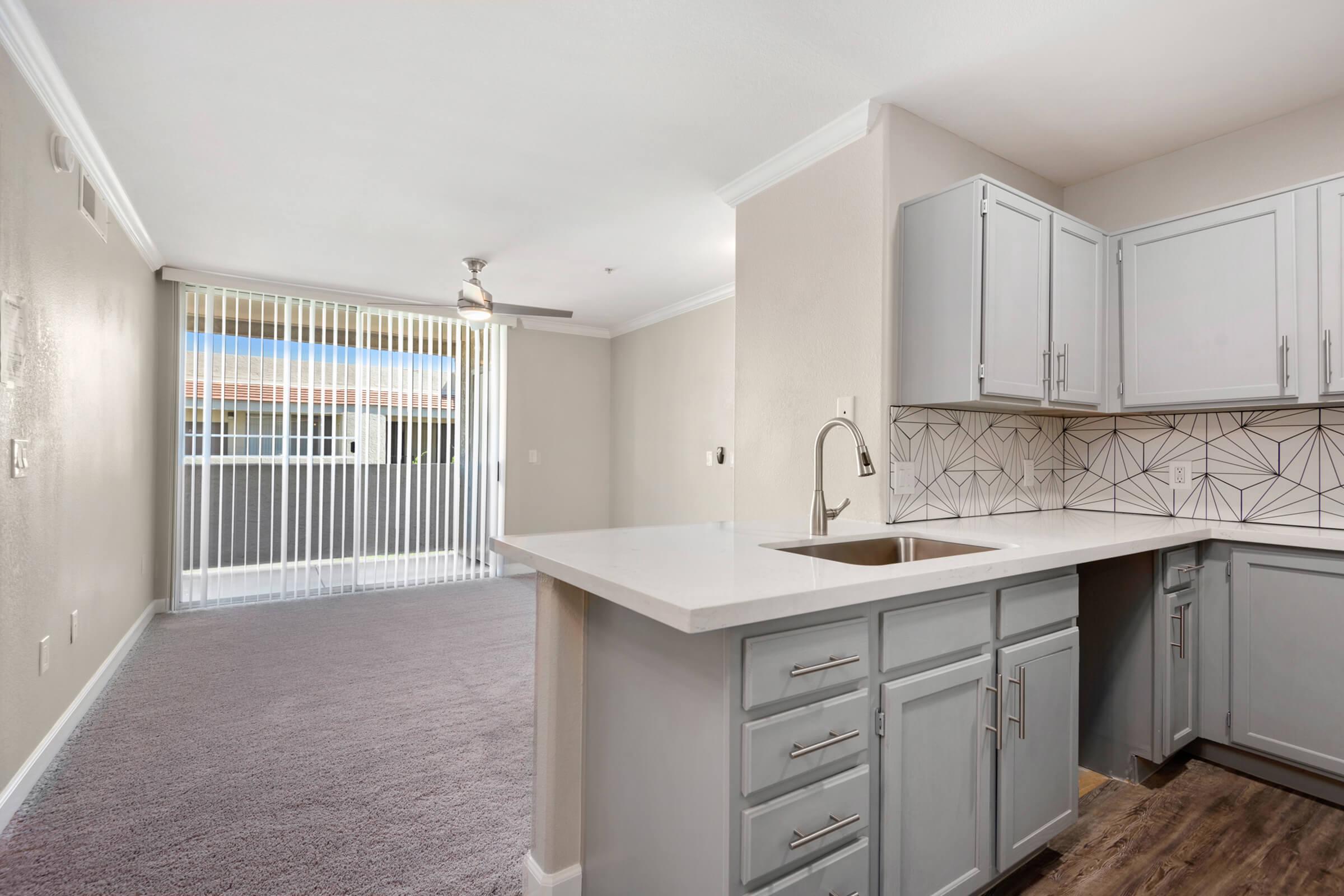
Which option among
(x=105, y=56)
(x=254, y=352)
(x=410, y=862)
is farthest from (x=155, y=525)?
(x=410, y=862)

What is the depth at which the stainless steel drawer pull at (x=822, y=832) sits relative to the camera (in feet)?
4.00

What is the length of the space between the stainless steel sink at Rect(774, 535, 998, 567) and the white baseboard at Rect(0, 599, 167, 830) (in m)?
2.50

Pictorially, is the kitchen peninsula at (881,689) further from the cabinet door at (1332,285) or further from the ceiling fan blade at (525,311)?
the ceiling fan blade at (525,311)

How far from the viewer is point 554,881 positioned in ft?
5.36

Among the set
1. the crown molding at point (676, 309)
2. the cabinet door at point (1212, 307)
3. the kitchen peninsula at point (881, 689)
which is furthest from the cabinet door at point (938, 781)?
the crown molding at point (676, 309)

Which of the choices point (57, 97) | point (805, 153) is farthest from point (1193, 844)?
point (57, 97)

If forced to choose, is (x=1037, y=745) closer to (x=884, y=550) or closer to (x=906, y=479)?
(x=884, y=550)

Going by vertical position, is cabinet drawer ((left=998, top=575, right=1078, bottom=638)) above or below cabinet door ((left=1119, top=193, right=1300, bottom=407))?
below

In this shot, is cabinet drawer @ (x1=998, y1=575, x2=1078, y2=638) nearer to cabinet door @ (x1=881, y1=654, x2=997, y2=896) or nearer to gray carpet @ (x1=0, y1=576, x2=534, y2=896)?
cabinet door @ (x1=881, y1=654, x2=997, y2=896)

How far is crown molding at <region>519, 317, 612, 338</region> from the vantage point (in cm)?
607

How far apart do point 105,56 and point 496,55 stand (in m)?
1.29

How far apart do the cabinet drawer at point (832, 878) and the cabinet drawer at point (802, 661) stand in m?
0.34

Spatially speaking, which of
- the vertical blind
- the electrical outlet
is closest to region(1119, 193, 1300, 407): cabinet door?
the electrical outlet

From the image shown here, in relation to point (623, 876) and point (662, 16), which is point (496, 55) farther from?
point (623, 876)
